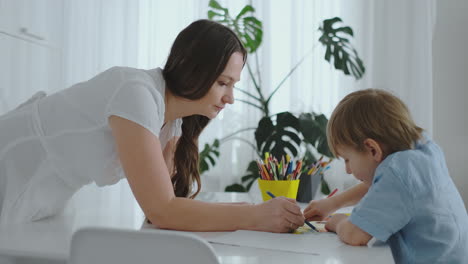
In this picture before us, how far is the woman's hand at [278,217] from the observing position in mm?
812

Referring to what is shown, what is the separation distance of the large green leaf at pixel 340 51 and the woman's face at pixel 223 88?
4.09ft

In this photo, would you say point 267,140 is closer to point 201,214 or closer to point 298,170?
point 298,170

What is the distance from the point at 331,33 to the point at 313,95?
0.37 meters

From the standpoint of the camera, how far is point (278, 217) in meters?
0.82

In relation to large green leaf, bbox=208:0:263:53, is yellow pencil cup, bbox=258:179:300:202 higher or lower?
lower

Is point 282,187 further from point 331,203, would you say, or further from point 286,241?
point 286,241

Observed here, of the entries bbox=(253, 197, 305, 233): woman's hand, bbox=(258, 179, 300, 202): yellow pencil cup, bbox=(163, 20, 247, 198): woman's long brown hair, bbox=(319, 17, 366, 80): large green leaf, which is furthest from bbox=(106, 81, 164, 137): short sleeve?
bbox=(319, 17, 366, 80): large green leaf

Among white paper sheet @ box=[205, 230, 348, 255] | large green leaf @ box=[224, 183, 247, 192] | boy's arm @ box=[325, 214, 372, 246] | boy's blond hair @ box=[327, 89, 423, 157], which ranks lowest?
large green leaf @ box=[224, 183, 247, 192]

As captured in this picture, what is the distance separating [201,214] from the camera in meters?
0.82

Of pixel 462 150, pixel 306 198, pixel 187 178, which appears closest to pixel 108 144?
pixel 187 178

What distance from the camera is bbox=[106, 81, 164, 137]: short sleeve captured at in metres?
0.86

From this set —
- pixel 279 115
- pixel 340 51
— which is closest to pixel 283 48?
pixel 340 51

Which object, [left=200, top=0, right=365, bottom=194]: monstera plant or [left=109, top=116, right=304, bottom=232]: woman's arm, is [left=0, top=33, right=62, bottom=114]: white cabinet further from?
[left=109, top=116, right=304, bottom=232]: woman's arm

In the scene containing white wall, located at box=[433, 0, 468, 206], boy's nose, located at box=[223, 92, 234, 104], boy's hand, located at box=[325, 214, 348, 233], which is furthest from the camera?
white wall, located at box=[433, 0, 468, 206]
